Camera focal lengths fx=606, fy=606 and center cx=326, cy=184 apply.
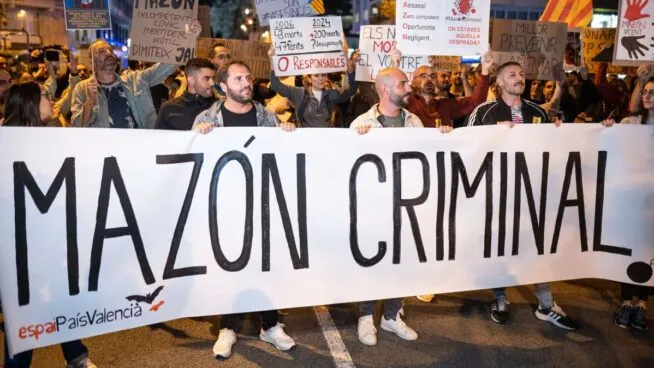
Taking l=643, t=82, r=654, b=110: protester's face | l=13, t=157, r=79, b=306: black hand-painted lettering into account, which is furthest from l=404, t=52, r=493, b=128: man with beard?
l=13, t=157, r=79, b=306: black hand-painted lettering

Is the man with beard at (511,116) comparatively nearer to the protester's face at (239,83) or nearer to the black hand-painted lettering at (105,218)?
the protester's face at (239,83)

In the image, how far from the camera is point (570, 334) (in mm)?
4578

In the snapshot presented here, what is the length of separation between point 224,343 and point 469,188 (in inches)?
79.9

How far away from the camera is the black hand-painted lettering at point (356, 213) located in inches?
161

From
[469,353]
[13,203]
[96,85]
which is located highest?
[96,85]

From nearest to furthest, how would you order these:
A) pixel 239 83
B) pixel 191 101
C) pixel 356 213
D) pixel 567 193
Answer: pixel 356 213 → pixel 239 83 → pixel 567 193 → pixel 191 101

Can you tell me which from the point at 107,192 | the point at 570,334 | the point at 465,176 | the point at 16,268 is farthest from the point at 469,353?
the point at 16,268

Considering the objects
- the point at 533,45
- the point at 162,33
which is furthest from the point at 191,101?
the point at 533,45

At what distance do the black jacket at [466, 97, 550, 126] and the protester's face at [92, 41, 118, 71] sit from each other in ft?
10.3

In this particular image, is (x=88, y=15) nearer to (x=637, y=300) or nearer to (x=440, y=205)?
(x=440, y=205)

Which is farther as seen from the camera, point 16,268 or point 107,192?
point 107,192

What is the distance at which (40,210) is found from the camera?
3.31 m

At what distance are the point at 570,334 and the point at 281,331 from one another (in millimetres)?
2179

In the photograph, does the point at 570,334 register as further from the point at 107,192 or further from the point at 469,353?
the point at 107,192
